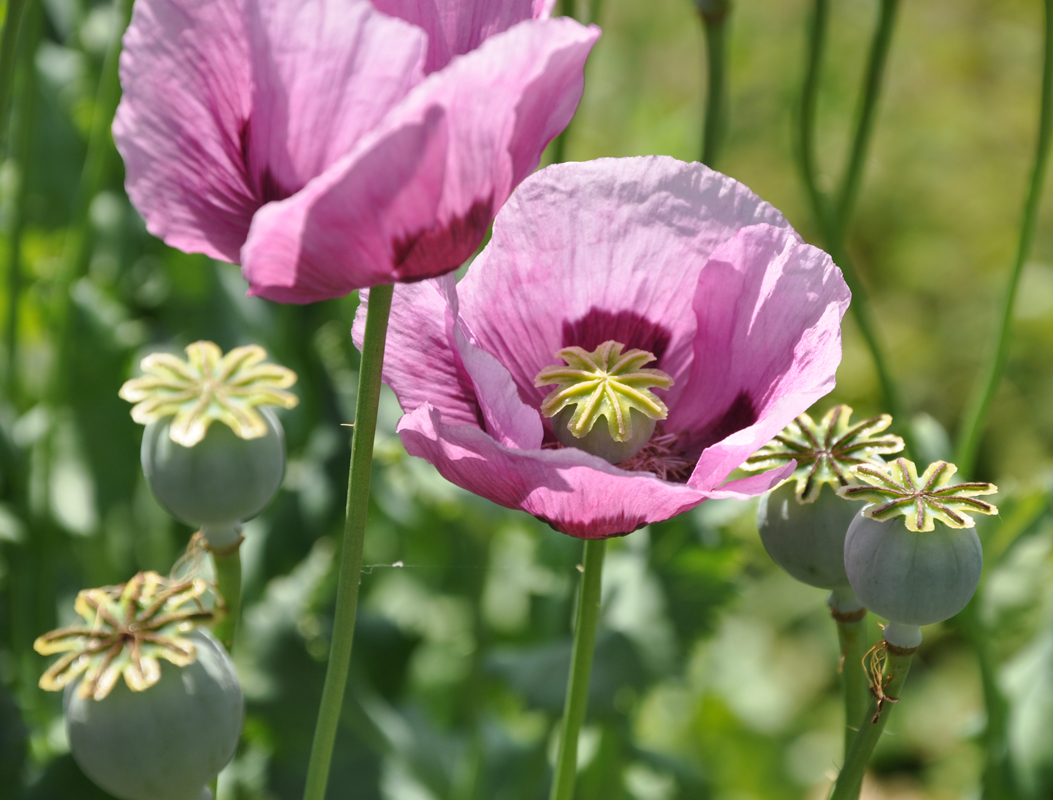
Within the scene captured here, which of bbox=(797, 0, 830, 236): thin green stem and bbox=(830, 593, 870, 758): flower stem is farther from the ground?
bbox=(797, 0, 830, 236): thin green stem

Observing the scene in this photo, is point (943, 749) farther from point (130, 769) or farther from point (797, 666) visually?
point (130, 769)

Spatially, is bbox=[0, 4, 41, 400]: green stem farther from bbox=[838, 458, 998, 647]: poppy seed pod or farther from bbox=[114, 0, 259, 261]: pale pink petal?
bbox=[838, 458, 998, 647]: poppy seed pod

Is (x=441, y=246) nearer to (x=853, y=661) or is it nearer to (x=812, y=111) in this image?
Answer: (x=853, y=661)

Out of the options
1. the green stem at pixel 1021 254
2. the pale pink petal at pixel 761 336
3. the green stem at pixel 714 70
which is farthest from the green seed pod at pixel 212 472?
the green stem at pixel 1021 254

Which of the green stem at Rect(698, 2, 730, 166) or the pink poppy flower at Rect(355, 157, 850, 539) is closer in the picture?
the pink poppy flower at Rect(355, 157, 850, 539)

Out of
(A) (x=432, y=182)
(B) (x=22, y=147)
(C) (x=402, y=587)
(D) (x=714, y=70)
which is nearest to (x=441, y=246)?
(A) (x=432, y=182)

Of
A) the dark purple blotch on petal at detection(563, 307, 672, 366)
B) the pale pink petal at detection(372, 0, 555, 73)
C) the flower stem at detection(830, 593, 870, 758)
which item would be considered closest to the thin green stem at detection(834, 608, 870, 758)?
the flower stem at detection(830, 593, 870, 758)

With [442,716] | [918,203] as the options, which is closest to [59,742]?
[442,716]
